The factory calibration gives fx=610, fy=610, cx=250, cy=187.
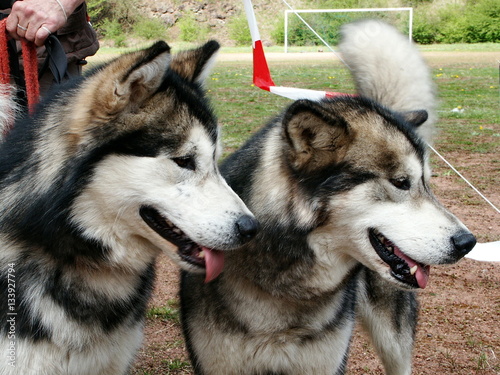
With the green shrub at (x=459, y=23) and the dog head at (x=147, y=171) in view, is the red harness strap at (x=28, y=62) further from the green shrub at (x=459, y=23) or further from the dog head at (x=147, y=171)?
the green shrub at (x=459, y=23)

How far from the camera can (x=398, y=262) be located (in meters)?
2.88

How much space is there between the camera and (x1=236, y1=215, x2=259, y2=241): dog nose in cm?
252

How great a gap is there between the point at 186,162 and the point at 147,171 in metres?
0.18

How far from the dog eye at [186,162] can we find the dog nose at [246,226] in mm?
300

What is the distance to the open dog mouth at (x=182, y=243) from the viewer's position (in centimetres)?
254

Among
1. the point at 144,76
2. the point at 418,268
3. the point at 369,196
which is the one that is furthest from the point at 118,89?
the point at 418,268

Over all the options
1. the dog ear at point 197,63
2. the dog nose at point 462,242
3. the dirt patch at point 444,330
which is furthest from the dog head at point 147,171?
the dirt patch at point 444,330

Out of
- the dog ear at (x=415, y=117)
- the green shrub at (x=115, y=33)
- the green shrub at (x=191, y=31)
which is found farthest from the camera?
the green shrub at (x=191, y=31)

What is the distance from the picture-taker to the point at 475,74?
21688 millimetres

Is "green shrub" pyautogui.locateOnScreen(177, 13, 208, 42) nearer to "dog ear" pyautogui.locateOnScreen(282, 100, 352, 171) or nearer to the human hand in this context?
the human hand

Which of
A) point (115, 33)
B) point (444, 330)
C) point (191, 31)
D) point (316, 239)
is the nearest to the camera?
point (316, 239)

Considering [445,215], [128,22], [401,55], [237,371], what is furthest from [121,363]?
[128,22]

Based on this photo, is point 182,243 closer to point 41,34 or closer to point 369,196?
point 369,196

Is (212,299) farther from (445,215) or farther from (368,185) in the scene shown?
(445,215)
